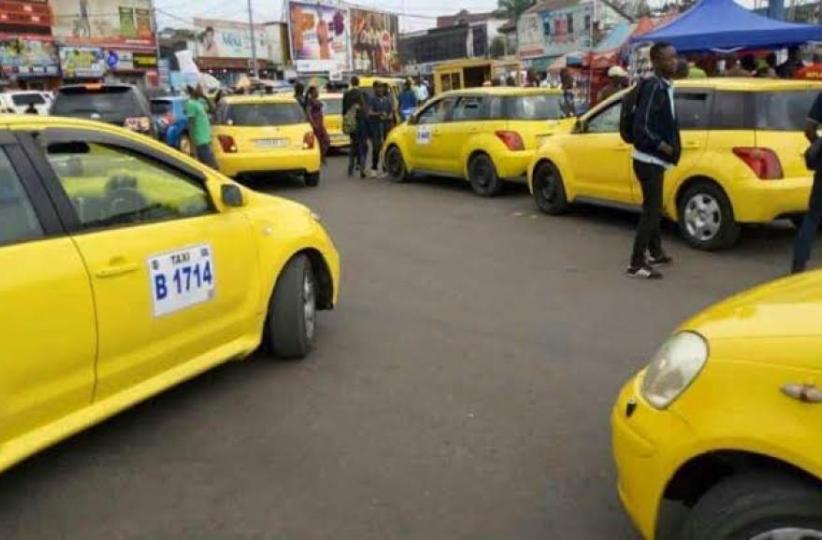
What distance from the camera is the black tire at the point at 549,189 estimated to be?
32.0 ft

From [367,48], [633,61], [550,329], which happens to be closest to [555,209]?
[550,329]

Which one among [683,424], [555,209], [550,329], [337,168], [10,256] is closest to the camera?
[683,424]

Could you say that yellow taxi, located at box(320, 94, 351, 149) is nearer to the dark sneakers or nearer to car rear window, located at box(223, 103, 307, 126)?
car rear window, located at box(223, 103, 307, 126)

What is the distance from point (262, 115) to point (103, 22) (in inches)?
1397

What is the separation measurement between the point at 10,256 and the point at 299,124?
10.4m

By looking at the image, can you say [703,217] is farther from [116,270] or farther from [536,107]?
[116,270]

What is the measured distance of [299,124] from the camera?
529 inches

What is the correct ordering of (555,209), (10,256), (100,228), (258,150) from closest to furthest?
1. (10,256)
2. (100,228)
3. (555,209)
4. (258,150)

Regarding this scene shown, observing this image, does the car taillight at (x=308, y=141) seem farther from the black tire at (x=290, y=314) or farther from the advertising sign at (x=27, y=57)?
the advertising sign at (x=27, y=57)

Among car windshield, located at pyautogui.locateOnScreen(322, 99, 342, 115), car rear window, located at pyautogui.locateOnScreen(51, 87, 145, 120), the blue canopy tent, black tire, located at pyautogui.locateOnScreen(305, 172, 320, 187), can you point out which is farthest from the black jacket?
car windshield, located at pyautogui.locateOnScreen(322, 99, 342, 115)

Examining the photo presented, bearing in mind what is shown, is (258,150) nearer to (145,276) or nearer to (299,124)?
(299,124)

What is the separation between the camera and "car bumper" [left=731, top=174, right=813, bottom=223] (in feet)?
23.8

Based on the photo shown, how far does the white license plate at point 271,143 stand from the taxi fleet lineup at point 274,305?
6907 mm

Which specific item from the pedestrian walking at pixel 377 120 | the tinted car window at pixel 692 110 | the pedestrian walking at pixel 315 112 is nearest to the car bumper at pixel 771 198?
the tinted car window at pixel 692 110
